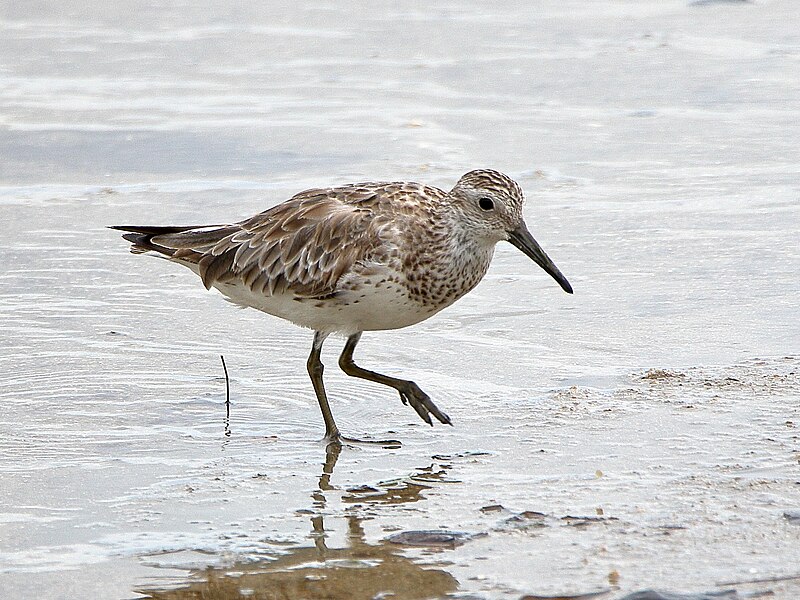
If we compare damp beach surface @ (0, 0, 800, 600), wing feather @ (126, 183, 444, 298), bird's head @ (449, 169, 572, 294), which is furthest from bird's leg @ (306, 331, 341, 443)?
bird's head @ (449, 169, 572, 294)

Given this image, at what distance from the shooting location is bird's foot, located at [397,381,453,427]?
654cm

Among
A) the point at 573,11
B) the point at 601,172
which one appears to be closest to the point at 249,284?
the point at 601,172

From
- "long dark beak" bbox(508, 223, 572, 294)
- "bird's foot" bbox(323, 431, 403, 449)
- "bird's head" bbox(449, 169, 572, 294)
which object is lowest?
"bird's foot" bbox(323, 431, 403, 449)

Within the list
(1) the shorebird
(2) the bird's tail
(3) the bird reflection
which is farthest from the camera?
(2) the bird's tail

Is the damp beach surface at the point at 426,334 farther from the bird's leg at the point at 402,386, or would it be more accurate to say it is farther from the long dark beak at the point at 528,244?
the long dark beak at the point at 528,244

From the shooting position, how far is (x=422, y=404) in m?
6.59

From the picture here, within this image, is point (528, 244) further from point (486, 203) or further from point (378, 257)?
point (378, 257)

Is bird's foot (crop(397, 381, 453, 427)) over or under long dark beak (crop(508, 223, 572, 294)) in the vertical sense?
under

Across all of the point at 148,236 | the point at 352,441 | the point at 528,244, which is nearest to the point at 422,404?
the point at 352,441

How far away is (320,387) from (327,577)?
2000mm

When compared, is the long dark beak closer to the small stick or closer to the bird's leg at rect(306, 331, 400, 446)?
the bird's leg at rect(306, 331, 400, 446)

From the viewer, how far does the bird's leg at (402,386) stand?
21.5ft

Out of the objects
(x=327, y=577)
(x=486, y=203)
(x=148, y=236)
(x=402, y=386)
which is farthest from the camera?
(x=148, y=236)

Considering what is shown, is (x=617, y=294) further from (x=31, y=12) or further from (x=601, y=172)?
(x=31, y=12)
